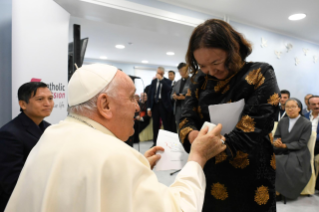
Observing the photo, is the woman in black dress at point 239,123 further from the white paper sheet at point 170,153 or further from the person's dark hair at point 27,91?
the person's dark hair at point 27,91

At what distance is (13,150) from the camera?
130 centimetres

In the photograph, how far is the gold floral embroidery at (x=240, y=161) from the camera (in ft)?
2.95

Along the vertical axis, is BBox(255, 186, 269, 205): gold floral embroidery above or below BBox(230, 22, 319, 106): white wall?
below

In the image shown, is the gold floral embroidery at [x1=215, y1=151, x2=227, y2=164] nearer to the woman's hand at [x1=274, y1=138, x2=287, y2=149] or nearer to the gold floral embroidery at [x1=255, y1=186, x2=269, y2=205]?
the gold floral embroidery at [x1=255, y1=186, x2=269, y2=205]

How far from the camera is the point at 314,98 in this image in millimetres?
3396

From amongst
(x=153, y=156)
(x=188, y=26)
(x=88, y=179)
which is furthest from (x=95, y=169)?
(x=188, y=26)

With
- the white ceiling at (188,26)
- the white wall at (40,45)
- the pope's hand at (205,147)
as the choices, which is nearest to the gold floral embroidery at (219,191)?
the pope's hand at (205,147)

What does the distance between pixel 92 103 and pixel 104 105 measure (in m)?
0.04

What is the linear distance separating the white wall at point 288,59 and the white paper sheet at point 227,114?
3.24 meters

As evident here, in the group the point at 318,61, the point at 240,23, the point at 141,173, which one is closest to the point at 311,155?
the point at 240,23

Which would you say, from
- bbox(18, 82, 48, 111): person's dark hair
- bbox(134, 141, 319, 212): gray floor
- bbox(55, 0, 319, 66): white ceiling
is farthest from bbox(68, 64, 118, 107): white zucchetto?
bbox(134, 141, 319, 212): gray floor

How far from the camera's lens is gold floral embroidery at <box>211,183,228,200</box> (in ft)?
3.09

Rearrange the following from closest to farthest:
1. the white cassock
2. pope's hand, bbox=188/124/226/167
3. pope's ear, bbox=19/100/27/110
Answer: the white cassock → pope's hand, bbox=188/124/226/167 → pope's ear, bbox=19/100/27/110

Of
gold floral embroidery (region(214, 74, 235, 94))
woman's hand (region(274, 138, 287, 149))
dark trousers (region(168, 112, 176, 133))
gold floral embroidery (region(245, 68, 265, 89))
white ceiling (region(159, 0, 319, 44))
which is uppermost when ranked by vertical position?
white ceiling (region(159, 0, 319, 44))
